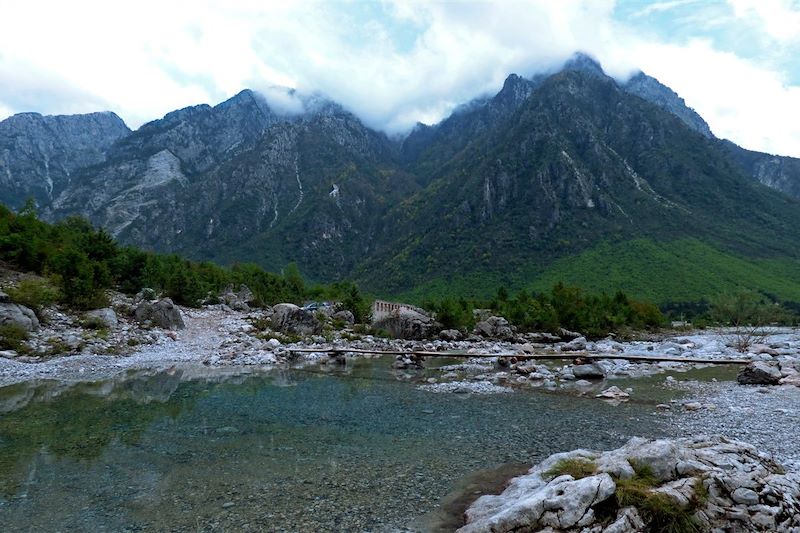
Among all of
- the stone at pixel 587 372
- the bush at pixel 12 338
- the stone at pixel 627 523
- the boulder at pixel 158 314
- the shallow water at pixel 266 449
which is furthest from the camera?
the boulder at pixel 158 314

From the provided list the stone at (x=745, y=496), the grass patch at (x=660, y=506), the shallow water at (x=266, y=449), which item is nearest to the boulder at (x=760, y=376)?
the shallow water at (x=266, y=449)

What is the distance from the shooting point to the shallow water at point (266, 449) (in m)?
9.09

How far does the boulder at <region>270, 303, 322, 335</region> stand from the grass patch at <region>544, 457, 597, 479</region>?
119 feet

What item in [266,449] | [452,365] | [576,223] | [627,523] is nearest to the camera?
[627,523]

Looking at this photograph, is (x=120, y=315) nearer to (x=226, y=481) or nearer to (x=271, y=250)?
(x=226, y=481)

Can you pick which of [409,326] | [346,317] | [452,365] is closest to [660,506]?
[452,365]

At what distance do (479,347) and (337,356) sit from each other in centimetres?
1559

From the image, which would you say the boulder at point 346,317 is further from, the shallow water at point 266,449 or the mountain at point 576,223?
the mountain at point 576,223

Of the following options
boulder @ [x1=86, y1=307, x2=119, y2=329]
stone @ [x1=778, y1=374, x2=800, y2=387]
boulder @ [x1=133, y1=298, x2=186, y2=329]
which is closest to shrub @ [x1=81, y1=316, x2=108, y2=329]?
boulder @ [x1=86, y1=307, x2=119, y2=329]

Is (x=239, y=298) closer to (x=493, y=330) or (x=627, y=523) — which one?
(x=493, y=330)

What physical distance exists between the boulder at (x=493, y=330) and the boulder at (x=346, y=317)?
1469 cm

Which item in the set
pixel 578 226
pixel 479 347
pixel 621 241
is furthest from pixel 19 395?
pixel 578 226

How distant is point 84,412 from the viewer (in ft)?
54.0

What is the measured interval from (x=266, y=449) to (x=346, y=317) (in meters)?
42.3
